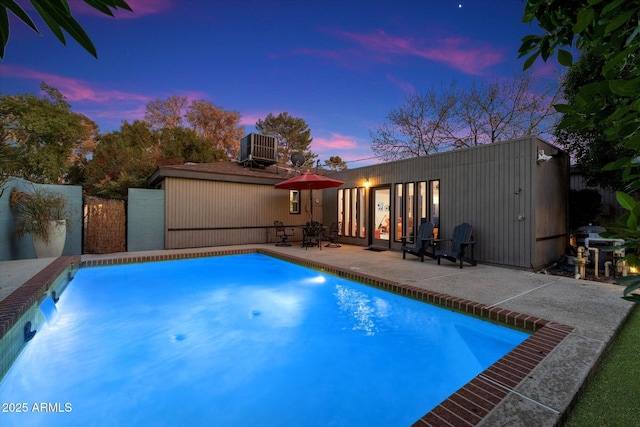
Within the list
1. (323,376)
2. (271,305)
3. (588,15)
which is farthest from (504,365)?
(271,305)

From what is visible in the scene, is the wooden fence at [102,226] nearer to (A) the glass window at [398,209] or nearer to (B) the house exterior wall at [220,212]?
(B) the house exterior wall at [220,212]

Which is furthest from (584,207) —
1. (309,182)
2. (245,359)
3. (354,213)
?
(245,359)

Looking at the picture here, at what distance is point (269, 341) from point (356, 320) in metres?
1.25

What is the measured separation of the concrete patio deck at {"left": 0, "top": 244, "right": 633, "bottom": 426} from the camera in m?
1.80

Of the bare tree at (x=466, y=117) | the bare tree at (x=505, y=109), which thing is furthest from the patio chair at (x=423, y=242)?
the bare tree at (x=505, y=109)

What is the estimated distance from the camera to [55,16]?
50cm

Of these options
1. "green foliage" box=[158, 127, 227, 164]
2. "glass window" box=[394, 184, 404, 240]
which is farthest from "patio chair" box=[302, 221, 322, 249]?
"green foliage" box=[158, 127, 227, 164]

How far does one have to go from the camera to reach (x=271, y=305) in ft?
15.7

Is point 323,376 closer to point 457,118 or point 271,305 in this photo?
point 271,305

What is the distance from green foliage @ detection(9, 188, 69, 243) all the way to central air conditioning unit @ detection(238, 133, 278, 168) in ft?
21.6

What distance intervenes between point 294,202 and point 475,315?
899cm

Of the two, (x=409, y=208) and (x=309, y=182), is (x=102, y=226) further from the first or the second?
(x=409, y=208)

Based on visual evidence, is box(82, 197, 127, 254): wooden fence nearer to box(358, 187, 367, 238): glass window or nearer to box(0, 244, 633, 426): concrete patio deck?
box(0, 244, 633, 426): concrete patio deck

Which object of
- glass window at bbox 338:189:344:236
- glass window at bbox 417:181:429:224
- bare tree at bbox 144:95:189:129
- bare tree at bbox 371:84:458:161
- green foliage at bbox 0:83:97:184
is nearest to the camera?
glass window at bbox 417:181:429:224
